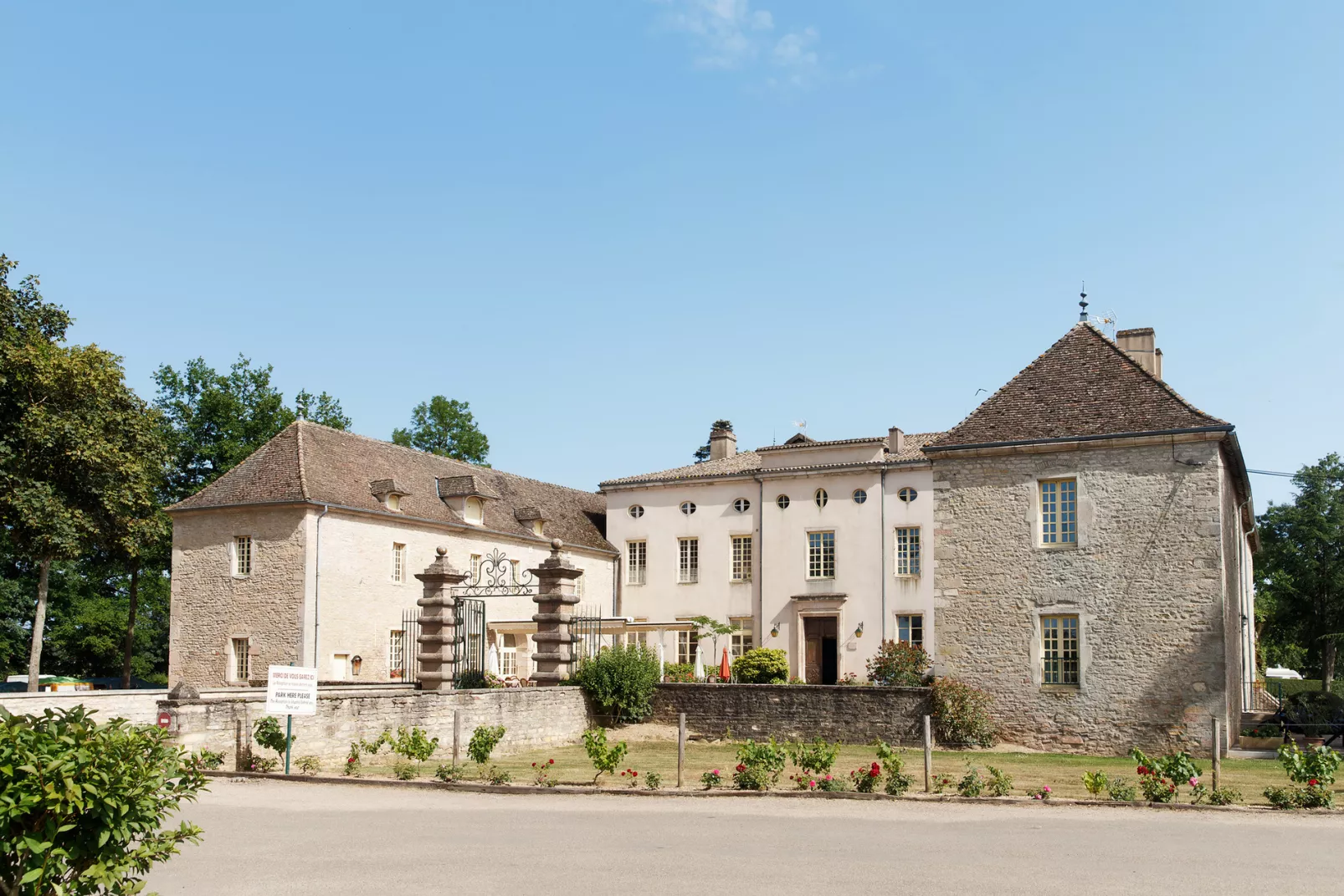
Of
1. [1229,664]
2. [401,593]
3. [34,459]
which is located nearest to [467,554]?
[401,593]

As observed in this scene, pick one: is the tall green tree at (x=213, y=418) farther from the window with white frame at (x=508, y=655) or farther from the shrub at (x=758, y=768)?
the shrub at (x=758, y=768)

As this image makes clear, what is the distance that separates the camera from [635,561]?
39.3m

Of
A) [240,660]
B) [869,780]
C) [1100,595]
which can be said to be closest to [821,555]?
[1100,595]

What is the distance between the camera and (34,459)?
Answer: 107 feet

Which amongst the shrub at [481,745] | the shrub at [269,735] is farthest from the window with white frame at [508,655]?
the shrub at [269,735]

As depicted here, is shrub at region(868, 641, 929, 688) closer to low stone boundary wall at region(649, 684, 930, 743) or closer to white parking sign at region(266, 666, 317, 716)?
low stone boundary wall at region(649, 684, 930, 743)

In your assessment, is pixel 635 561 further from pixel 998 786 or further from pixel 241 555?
pixel 998 786

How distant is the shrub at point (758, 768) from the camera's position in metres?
14.5

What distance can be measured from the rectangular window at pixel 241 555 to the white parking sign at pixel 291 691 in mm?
16855

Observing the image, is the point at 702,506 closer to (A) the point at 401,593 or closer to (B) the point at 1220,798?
(A) the point at 401,593

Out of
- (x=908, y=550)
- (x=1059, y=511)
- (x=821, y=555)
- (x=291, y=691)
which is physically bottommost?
(x=291, y=691)

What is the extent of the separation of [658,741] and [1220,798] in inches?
457

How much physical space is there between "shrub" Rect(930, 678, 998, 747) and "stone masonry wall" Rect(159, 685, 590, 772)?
→ 6823 mm

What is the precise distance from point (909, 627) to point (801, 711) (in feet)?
41.1
